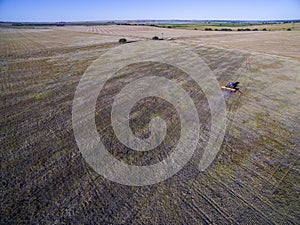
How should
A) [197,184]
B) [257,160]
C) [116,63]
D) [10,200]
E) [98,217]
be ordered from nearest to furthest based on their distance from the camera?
[98,217], [10,200], [197,184], [257,160], [116,63]

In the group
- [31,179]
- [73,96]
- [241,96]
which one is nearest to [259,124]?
[241,96]

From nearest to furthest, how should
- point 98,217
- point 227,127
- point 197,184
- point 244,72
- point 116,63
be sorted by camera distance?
point 98,217 < point 197,184 < point 227,127 < point 244,72 < point 116,63

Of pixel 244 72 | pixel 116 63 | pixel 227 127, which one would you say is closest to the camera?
pixel 227 127

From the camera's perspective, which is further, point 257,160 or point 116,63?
point 116,63

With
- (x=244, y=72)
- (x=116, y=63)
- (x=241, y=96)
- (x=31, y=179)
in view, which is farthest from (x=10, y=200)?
(x=244, y=72)

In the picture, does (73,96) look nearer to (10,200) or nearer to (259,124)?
(10,200)

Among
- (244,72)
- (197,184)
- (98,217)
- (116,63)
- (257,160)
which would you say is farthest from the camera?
(116,63)

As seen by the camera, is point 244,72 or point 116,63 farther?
point 116,63

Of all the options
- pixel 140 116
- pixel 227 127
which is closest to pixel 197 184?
pixel 227 127

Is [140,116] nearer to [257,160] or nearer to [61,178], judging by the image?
[61,178]
